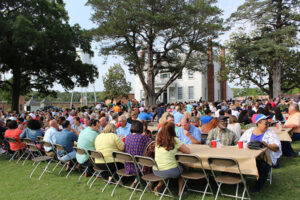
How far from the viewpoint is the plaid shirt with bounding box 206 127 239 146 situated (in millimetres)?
5848

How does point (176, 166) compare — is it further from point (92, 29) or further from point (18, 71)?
point (18, 71)

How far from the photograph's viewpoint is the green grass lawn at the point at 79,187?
479 centimetres

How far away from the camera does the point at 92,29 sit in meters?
22.8

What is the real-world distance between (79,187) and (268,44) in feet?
90.2

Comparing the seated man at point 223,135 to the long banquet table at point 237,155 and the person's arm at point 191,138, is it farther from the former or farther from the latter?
the long banquet table at point 237,155

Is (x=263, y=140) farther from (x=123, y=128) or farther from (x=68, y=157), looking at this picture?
(x=68, y=157)

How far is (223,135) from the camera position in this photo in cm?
592

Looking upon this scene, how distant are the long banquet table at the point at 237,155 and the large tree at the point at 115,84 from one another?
136 ft

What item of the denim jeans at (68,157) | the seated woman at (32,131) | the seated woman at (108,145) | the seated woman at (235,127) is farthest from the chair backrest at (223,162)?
the seated woman at (32,131)

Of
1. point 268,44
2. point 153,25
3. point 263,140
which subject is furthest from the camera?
point 268,44

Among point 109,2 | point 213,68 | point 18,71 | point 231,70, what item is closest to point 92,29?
point 109,2

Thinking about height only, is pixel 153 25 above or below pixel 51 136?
above

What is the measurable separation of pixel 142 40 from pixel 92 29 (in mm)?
5184

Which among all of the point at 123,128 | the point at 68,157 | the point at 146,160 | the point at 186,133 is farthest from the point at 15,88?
the point at 146,160
